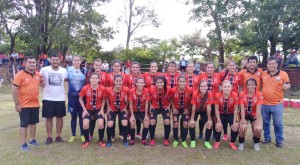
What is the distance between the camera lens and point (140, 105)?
5621 millimetres

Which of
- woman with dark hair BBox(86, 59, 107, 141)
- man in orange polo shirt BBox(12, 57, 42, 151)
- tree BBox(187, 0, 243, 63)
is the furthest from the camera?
tree BBox(187, 0, 243, 63)

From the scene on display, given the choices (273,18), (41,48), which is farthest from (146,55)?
(273,18)

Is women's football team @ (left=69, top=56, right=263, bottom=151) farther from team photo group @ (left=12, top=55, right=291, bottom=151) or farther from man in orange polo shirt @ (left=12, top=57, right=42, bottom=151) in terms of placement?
man in orange polo shirt @ (left=12, top=57, right=42, bottom=151)

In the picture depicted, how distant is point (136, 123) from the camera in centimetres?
591

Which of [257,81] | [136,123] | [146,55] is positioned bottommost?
[136,123]

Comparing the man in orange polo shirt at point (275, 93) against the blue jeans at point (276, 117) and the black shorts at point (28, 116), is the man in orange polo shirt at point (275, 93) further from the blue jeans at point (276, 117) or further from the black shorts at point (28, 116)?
the black shorts at point (28, 116)

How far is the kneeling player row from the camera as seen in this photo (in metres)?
5.28

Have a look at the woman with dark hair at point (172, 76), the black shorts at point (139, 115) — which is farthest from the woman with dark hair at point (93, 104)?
the woman with dark hair at point (172, 76)

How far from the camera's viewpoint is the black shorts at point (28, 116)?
202 inches

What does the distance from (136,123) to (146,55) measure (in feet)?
61.3

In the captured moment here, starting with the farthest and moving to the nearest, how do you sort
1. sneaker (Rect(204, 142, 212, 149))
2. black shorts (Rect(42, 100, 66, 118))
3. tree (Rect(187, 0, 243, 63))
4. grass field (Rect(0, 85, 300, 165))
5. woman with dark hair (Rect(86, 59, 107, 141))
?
tree (Rect(187, 0, 243, 63))
woman with dark hair (Rect(86, 59, 107, 141))
black shorts (Rect(42, 100, 66, 118))
sneaker (Rect(204, 142, 212, 149))
grass field (Rect(0, 85, 300, 165))

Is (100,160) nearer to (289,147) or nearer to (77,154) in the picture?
(77,154)

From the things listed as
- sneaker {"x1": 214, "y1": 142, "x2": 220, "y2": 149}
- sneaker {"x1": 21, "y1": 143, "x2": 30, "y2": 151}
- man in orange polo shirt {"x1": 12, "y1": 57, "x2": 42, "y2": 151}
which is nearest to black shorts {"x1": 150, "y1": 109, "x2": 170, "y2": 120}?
sneaker {"x1": 214, "y1": 142, "x2": 220, "y2": 149}

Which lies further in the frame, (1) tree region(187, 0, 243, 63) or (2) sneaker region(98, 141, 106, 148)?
(1) tree region(187, 0, 243, 63)
